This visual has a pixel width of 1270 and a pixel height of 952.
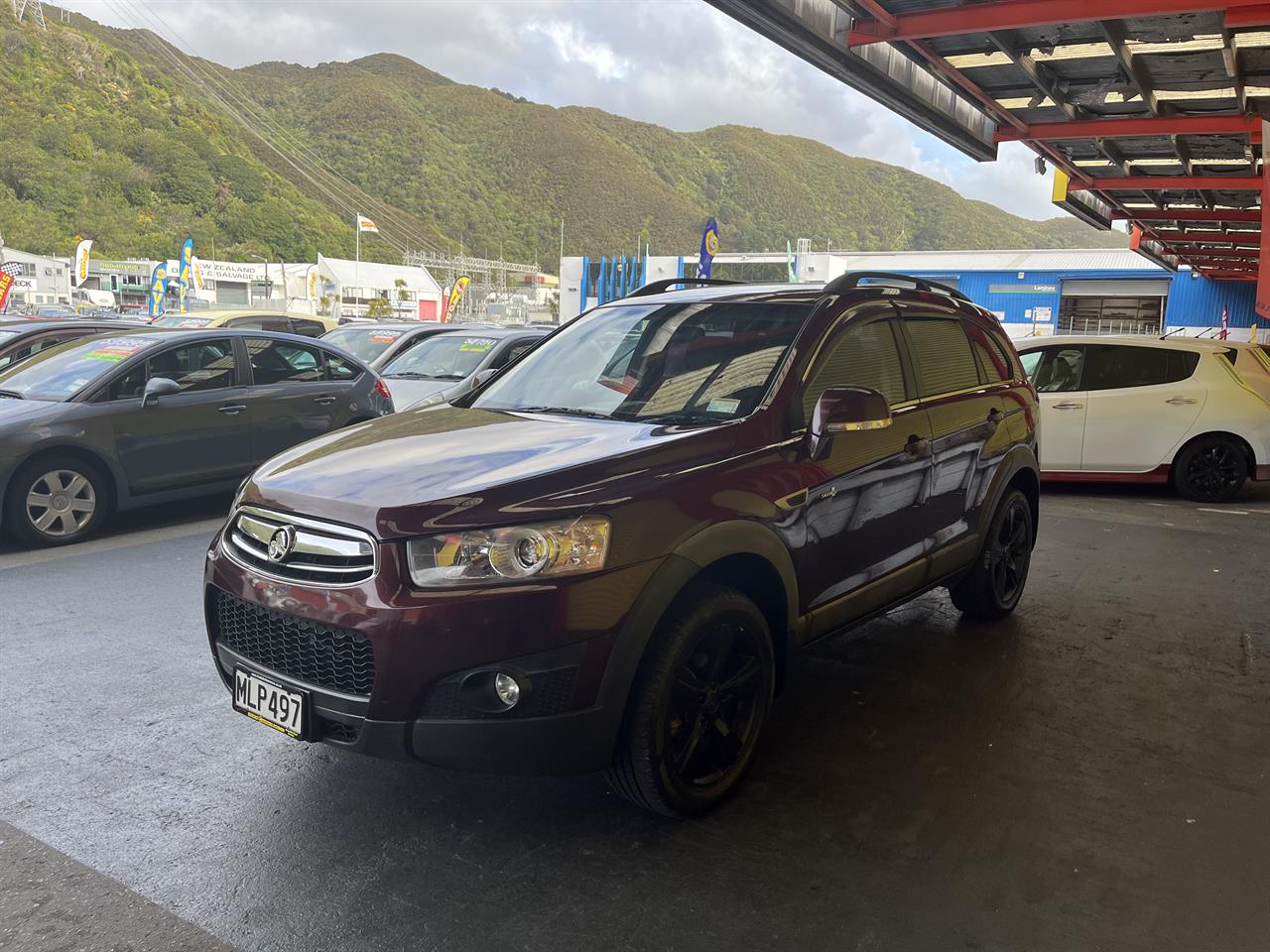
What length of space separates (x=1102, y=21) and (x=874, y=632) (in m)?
5.98

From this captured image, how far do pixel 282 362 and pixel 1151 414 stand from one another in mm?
8186

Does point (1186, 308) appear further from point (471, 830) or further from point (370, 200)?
point (370, 200)

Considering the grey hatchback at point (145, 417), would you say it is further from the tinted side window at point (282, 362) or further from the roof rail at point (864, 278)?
the roof rail at point (864, 278)

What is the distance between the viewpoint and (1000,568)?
5371mm

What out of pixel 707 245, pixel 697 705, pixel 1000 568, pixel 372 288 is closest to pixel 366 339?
pixel 1000 568

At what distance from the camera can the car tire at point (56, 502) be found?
6.59 m

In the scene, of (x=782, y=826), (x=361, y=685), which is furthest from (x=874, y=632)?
(x=361, y=685)

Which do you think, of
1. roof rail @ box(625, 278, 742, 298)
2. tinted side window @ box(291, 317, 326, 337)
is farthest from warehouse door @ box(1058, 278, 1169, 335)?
roof rail @ box(625, 278, 742, 298)

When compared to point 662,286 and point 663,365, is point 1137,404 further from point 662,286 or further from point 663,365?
point 663,365

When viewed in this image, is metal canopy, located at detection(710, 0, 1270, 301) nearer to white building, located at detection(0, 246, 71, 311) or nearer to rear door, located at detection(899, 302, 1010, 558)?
rear door, located at detection(899, 302, 1010, 558)

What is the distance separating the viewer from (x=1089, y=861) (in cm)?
299

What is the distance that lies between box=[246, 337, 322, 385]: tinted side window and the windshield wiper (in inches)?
190

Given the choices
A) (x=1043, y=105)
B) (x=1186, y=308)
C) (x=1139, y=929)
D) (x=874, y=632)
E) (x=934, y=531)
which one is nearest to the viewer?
(x=1139, y=929)

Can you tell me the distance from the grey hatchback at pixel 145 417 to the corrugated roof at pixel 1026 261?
35758 millimetres
